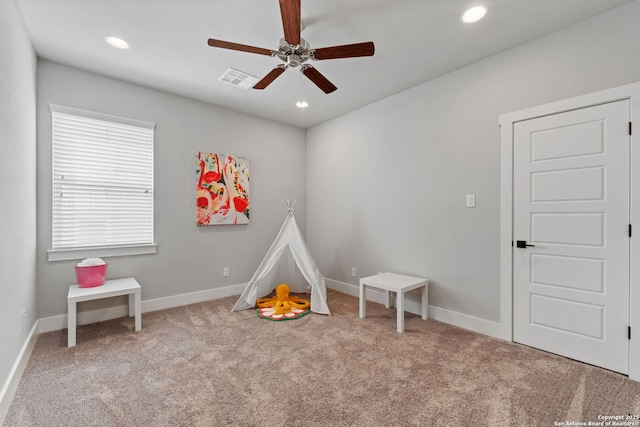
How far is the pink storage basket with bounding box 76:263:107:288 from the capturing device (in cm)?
281

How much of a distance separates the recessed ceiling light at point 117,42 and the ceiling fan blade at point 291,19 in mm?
1652

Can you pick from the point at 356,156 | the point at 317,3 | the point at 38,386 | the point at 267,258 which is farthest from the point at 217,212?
the point at 317,3

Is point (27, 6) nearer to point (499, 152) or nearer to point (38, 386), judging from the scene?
point (38, 386)

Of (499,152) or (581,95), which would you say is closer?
(581,95)

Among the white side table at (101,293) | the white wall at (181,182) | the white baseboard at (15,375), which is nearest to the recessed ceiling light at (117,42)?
the white wall at (181,182)

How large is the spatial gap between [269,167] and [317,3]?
2.71m

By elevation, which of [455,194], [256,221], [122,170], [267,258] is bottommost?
[267,258]

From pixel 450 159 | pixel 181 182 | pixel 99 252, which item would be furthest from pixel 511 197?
pixel 99 252

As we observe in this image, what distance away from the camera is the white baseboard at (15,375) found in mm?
1720

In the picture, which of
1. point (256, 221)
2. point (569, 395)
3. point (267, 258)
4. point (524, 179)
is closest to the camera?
point (569, 395)

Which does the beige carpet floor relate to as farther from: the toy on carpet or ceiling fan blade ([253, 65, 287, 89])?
ceiling fan blade ([253, 65, 287, 89])

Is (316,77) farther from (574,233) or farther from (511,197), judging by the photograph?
(574,233)

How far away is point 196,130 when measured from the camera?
12.6 feet

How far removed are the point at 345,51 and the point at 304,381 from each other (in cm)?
234
